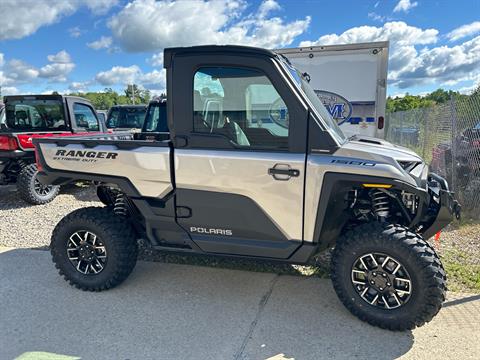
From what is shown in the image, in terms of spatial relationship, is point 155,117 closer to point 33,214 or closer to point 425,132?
point 33,214

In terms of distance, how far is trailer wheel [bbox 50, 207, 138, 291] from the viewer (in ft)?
11.4

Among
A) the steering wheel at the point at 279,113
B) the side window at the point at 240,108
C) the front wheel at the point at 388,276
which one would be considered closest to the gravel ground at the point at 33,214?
the side window at the point at 240,108

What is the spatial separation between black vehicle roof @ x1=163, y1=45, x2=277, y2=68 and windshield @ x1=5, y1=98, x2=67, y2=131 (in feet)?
17.7

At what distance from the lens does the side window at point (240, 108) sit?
9.59 feet

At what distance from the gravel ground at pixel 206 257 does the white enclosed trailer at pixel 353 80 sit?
95.7 inches

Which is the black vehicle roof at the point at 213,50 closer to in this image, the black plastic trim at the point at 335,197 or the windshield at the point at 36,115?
the black plastic trim at the point at 335,197

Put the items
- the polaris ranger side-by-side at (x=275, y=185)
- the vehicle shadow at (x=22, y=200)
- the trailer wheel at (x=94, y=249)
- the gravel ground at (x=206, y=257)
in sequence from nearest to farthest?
the polaris ranger side-by-side at (x=275, y=185)
the trailer wheel at (x=94, y=249)
the gravel ground at (x=206, y=257)
the vehicle shadow at (x=22, y=200)

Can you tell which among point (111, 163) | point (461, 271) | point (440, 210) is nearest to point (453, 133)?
point (461, 271)

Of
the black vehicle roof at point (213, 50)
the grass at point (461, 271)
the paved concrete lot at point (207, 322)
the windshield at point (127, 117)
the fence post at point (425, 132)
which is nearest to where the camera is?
the paved concrete lot at point (207, 322)

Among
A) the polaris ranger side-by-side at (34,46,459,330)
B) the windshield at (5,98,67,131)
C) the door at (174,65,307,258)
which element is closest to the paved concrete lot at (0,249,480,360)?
the polaris ranger side-by-side at (34,46,459,330)

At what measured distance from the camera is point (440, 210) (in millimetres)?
2938

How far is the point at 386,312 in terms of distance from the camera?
2.88 m

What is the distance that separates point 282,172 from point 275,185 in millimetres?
126

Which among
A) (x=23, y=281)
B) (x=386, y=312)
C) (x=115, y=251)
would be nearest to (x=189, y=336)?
(x=115, y=251)
